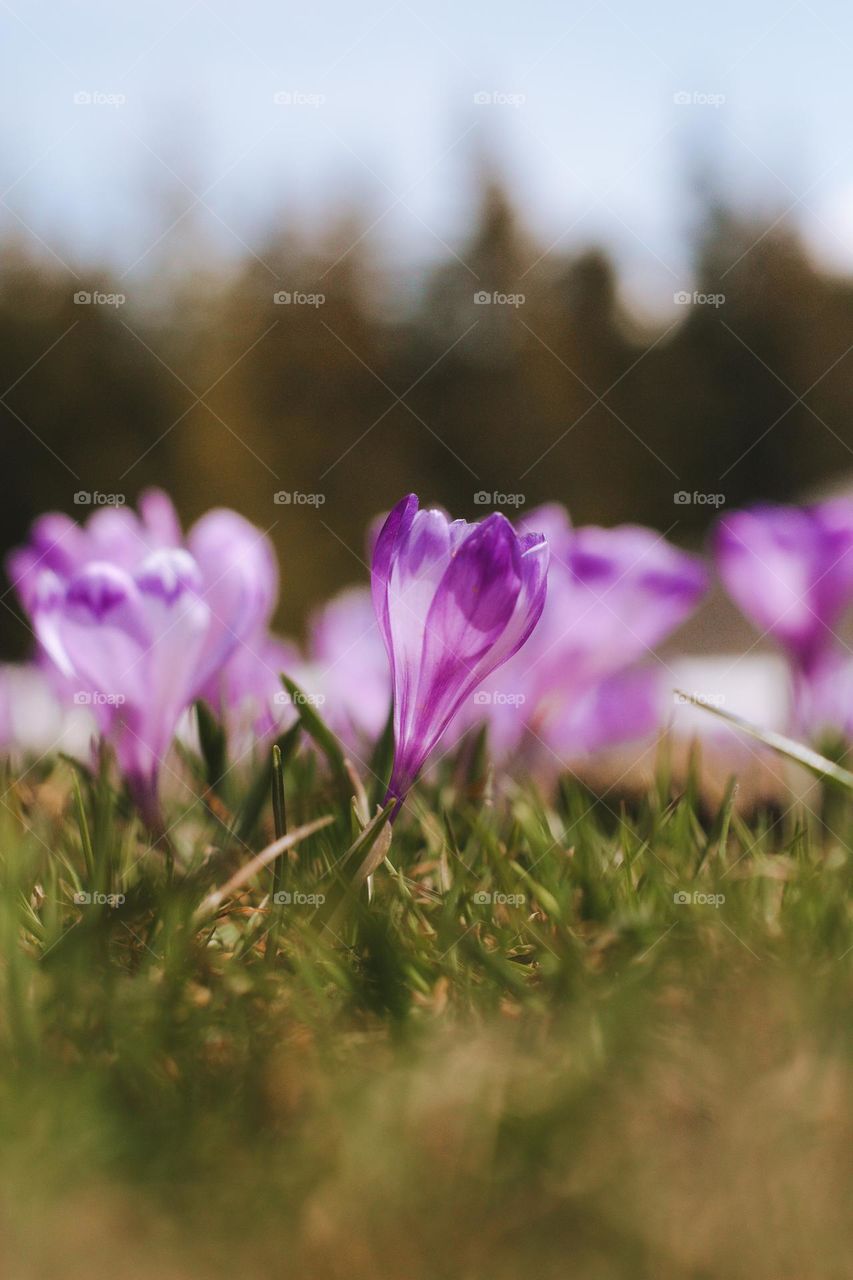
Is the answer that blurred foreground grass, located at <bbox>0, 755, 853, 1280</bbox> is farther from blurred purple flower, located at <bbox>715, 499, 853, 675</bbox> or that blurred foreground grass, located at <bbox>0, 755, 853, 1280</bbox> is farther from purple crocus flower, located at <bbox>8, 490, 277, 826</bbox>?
blurred purple flower, located at <bbox>715, 499, 853, 675</bbox>

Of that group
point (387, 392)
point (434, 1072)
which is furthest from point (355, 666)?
point (387, 392)

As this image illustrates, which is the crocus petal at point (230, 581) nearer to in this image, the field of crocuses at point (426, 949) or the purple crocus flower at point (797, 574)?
the field of crocuses at point (426, 949)

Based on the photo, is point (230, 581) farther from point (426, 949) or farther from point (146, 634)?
point (426, 949)

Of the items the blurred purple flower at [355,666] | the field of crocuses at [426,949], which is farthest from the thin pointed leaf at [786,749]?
the blurred purple flower at [355,666]

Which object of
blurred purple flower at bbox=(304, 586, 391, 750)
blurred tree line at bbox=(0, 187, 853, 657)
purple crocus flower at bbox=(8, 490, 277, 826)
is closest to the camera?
purple crocus flower at bbox=(8, 490, 277, 826)

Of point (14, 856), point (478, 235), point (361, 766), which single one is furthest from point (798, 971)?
point (478, 235)

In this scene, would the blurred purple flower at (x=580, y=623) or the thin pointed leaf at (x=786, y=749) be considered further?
the blurred purple flower at (x=580, y=623)

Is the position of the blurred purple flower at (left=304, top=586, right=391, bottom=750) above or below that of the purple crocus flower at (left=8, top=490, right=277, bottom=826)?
below

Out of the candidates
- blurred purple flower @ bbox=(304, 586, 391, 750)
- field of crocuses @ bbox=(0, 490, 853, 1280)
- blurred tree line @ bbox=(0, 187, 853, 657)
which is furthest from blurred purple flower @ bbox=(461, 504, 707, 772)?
blurred tree line @ bbox=(0, 187, 853, 657)
